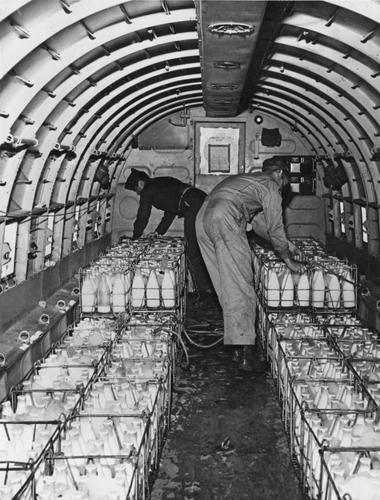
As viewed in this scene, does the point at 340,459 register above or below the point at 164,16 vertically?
below

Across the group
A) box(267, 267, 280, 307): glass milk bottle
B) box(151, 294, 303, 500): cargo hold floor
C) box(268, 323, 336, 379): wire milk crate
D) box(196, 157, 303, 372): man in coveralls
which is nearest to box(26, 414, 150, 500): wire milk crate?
box(151, 294, 303, 500): cargo hold floor

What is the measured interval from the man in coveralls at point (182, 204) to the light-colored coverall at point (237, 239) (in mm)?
2978

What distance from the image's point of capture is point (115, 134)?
34.2ft

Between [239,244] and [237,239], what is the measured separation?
0.07 meters

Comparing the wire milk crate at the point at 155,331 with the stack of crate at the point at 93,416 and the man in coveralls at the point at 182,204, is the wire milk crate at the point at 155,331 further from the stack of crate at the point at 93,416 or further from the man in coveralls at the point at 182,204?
the man in coveralls at the point at 182,204

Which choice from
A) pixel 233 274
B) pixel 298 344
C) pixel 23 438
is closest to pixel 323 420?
pixel 298 344

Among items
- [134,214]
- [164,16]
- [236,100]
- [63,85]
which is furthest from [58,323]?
[134,214]

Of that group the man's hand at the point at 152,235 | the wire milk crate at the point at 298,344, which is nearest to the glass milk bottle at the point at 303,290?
the wire milk crate at the point at 298,344

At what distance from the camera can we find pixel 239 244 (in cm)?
786

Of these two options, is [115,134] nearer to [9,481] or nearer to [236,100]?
[236,100]

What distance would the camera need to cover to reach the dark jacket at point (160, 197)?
1130 cm

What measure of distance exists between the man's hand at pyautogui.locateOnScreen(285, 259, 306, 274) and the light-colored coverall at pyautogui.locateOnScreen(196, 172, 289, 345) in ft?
0.30

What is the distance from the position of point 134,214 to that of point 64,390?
28.6 ft

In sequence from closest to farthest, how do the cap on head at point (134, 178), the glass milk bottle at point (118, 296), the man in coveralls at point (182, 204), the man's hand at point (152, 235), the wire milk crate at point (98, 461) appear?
the wire milk crate at point (98, 461) < the glass milk bottle at point (118, 296) < the man in coveralls at point (182, 204) < the cap on head at point (134, 178) < the man's hand at point (152, 235)
